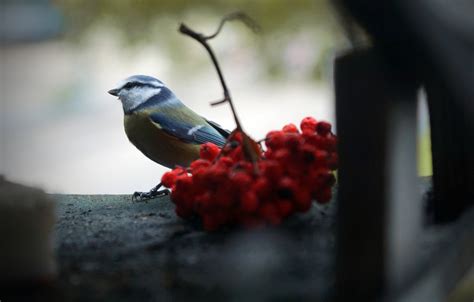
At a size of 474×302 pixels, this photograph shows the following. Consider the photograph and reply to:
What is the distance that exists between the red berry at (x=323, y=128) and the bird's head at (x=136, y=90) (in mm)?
204

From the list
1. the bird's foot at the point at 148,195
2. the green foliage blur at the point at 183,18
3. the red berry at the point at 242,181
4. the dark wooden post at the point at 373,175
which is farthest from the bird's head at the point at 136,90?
the green foliage blur at the point at 183,18

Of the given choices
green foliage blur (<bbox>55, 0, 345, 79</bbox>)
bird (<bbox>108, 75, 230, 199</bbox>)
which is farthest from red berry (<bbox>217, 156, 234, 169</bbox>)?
green foliage blur (<bbox>55, 0, 345, 79</bbox>)

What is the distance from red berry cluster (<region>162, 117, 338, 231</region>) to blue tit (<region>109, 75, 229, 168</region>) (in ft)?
0.39

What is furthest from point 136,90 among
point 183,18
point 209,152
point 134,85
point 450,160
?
point 183,18

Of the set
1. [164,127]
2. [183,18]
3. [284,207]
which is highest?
[183,18]

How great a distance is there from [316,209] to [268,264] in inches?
5.5

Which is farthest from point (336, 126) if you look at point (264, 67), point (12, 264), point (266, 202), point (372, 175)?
point (264, 67)

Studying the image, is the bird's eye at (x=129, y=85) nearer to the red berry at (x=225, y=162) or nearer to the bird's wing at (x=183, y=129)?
the bird's wing at (x=183, y=129)

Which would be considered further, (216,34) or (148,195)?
(148,195)

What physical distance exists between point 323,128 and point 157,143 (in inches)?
8.7

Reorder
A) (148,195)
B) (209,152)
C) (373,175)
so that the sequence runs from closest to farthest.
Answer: (373,175) → (209,152) → (148,195)

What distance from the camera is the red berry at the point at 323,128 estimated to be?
0.71 meters

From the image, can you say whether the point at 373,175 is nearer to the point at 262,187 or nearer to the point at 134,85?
the point at 262,187

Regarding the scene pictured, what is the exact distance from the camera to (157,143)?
844mm
